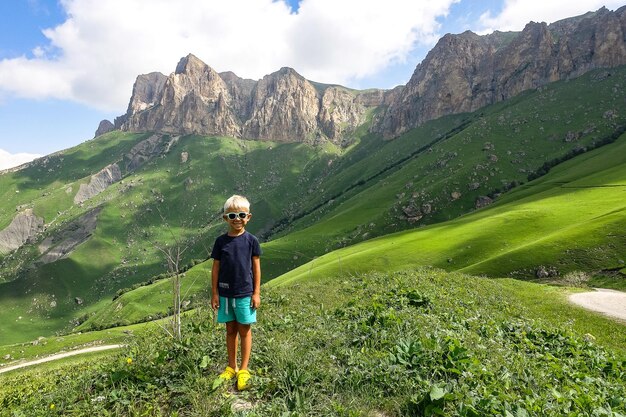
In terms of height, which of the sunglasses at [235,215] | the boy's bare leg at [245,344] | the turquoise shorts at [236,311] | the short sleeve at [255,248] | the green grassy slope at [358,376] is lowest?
the green grassy slope at [358,376]

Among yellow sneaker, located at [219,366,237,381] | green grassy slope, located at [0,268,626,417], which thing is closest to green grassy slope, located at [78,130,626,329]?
green grassy slope, located at [0,268,626,417]

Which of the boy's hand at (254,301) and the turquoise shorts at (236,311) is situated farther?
the boy's hand at (254,301)

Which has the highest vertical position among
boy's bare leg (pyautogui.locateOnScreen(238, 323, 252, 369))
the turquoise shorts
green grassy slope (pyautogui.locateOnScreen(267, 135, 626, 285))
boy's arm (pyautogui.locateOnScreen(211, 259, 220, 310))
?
boy's arm (pyautogui.locateOnScreen(211, 259, 220, 310))

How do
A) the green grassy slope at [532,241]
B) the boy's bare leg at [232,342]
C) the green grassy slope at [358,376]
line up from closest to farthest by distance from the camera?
the green grassy slope at [358,376] → the boy's bare leg at [232,342] → the green grassy slope at [532,241]

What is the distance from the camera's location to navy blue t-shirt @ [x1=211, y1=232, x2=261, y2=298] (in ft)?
34.6

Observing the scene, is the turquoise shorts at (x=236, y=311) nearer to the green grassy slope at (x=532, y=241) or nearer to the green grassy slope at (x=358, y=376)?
the green grassy slope at (x=358, y=376)

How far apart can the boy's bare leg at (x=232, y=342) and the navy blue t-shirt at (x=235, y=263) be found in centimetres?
86

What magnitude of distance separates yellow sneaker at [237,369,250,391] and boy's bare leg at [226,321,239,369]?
62 cm

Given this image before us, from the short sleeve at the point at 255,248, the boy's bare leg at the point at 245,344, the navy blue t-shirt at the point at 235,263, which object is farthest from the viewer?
the short sleeve at the point at 255,248

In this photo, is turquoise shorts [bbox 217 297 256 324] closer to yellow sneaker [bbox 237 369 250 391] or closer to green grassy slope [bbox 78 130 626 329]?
yellow sneaker [bbox 237 369 250 391]

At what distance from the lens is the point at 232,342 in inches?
408

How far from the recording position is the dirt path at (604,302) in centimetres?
2920

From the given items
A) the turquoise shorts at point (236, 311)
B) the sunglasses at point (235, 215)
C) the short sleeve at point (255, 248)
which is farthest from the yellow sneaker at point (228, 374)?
the sunglasses at point (235, 215)

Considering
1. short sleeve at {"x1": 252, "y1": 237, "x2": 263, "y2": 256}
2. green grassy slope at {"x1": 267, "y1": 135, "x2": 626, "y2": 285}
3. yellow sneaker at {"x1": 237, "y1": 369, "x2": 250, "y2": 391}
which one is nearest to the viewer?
yellow sneaker at {"x1": 237, "y1": 369, "x2": 250, "y2": 391}
